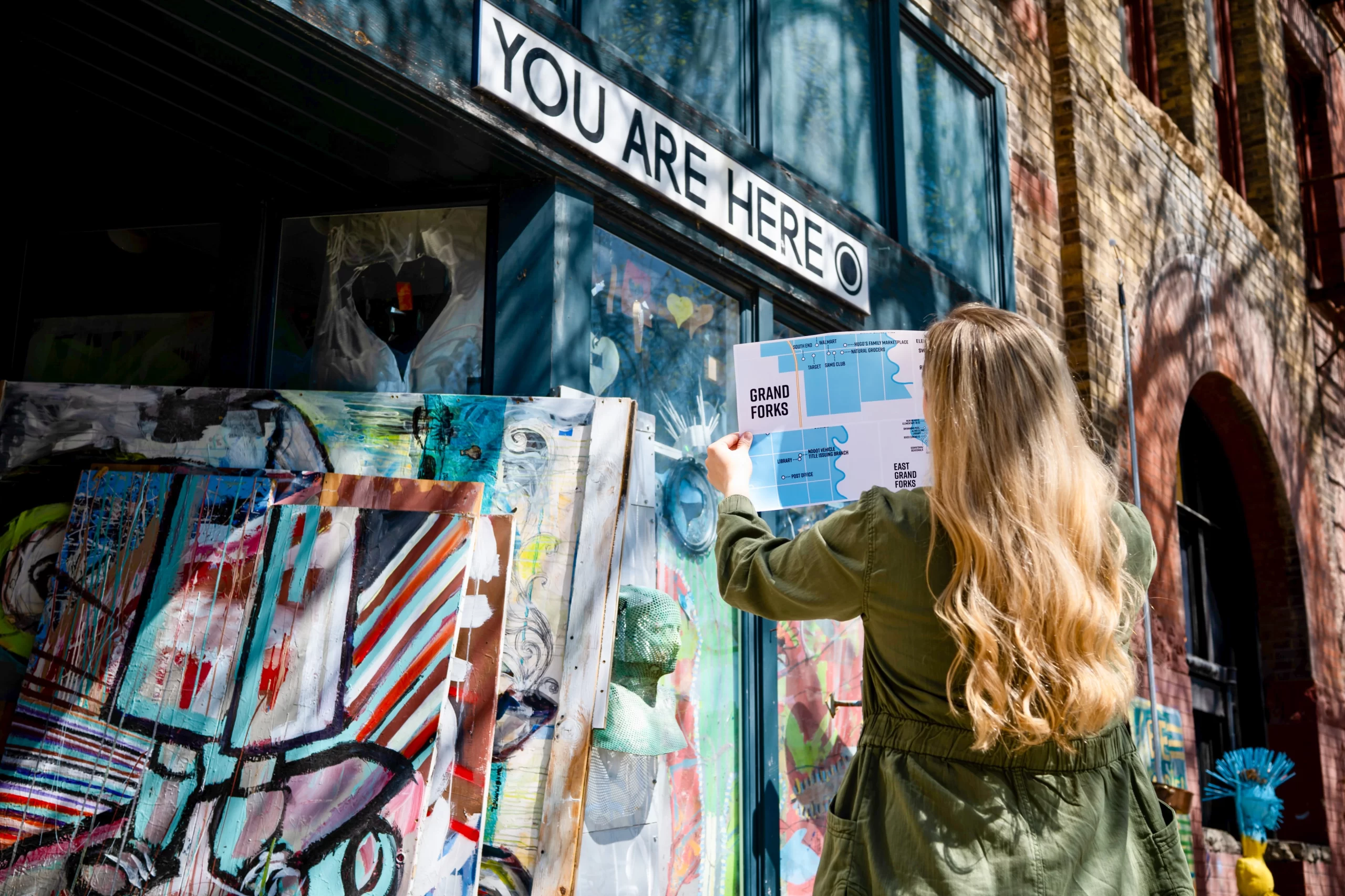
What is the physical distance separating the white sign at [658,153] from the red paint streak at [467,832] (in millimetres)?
1979

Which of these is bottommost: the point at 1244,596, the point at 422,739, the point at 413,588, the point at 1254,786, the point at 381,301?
the point at 1254,786

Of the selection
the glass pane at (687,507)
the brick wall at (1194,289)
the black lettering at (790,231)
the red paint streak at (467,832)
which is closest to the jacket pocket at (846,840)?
the red paint streak at (467,832)

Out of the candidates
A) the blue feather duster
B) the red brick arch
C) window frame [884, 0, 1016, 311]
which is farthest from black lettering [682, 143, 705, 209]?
the blue feather duster

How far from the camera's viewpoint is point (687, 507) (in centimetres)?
442

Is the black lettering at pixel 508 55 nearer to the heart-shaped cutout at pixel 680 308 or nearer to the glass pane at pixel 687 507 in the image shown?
the glass pane at pixel 687 507

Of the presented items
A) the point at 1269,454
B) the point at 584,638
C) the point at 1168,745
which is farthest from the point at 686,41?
the point at 1269,454

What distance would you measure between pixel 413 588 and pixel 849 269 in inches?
121

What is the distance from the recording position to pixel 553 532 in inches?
124

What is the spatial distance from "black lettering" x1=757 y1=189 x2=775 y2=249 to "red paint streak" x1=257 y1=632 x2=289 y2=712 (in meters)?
2.64

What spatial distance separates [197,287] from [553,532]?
176cm

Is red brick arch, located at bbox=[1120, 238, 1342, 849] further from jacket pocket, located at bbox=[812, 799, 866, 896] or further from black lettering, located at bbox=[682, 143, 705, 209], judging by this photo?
jacket pocket, located at bbox=[812, 799, 866, 896]

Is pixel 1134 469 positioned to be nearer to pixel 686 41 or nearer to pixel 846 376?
pixel 686 41

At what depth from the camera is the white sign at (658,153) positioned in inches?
143

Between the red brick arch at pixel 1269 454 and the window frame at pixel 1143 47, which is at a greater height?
the window frame at pixel 1143 47
